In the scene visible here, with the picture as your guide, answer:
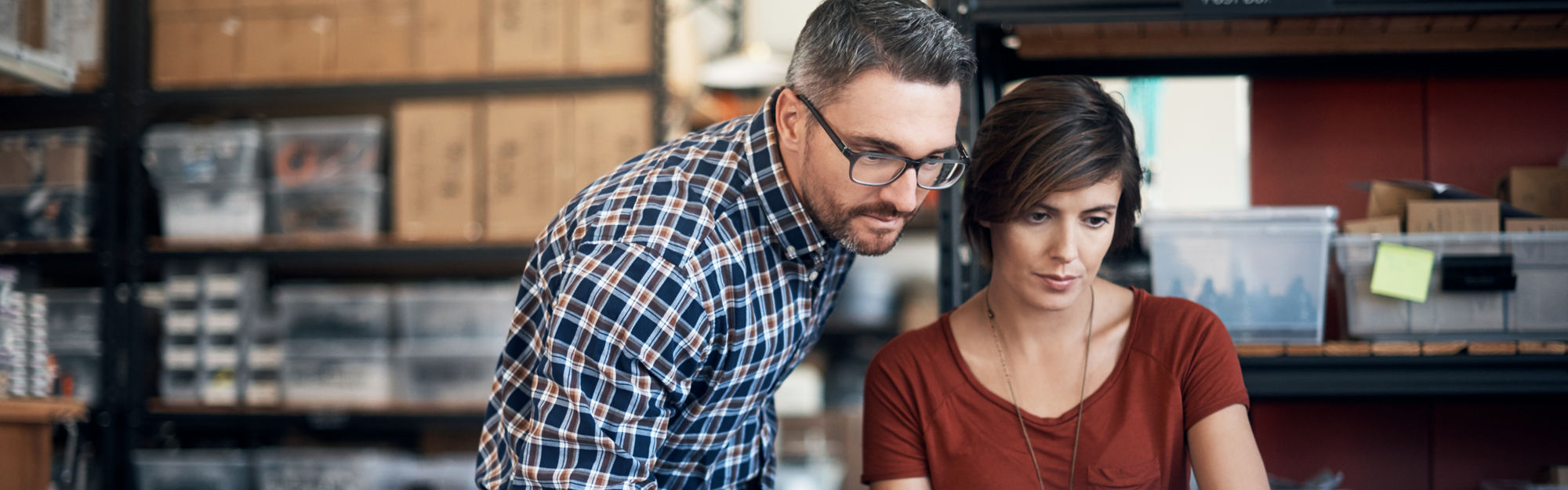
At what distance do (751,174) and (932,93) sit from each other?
23 cm

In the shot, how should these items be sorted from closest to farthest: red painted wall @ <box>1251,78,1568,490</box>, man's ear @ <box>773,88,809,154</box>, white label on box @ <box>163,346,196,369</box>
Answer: man's ear @ <box>773,88,809,154</box>
red painted wall @ <box>1251,78,1568,490</box>
white label on box @ <box>163,346,196,369</box>

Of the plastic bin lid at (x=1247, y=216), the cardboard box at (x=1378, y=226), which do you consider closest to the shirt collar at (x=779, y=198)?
the plastic bin lid at (x=1247, y=216)

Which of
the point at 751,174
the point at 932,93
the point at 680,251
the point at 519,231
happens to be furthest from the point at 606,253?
the point at 519,231

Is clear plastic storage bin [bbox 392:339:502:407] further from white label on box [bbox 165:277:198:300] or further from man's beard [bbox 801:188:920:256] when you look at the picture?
man's beard [bbox 801:188:920:256]

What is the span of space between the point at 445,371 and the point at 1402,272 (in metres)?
2.27

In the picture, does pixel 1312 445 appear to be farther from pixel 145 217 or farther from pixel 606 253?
pixel 145 217

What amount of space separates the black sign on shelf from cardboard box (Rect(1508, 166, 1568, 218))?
0.53m

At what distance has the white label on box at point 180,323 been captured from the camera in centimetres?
278

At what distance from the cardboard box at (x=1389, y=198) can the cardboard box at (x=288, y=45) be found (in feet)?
8.40

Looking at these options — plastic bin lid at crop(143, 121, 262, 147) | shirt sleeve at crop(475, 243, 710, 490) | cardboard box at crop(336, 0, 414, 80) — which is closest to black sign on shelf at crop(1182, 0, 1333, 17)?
shirt sleeve at crop(475, 243, 710, 490)

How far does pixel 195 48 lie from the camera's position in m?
2.86

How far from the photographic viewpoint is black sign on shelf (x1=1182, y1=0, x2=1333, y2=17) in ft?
4.28

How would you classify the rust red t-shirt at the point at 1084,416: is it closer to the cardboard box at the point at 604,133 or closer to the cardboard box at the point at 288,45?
the cardboard box at the point at 604,133

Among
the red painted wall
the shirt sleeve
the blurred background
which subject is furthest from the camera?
the blurred background
